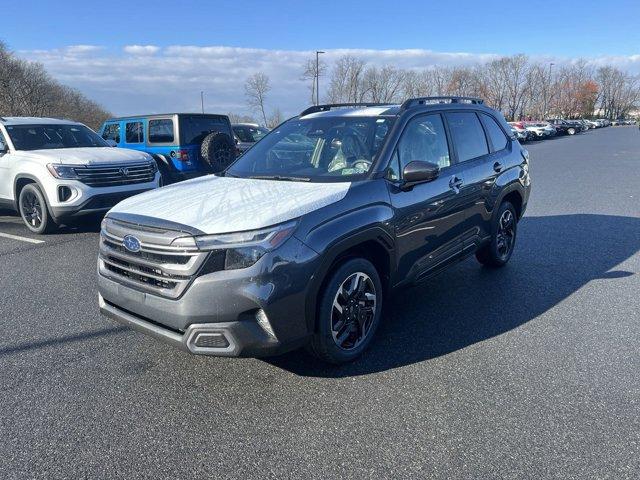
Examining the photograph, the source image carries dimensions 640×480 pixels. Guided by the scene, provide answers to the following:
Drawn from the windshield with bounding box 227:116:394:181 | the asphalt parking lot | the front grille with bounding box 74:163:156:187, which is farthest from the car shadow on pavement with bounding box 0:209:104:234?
the windshield with bounding box 227:116:394:181

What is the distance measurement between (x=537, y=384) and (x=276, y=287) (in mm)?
1837

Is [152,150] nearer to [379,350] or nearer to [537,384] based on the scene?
[379,350]

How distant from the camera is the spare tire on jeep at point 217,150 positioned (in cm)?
1035

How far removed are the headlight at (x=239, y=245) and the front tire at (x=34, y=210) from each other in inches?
228

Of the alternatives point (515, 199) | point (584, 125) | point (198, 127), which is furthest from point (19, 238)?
point (584, 125)

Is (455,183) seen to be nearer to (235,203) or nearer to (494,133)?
(494,133)

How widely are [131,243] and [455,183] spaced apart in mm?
2746

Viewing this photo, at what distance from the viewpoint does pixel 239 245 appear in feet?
9.40

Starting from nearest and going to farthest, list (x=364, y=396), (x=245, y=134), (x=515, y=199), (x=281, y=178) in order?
(x=364, y=396) → (x=281, y=178) → (x=515, y=199) → (x=245, y=134)

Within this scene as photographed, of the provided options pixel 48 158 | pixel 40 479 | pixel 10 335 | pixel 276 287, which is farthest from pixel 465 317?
pixel 48 158

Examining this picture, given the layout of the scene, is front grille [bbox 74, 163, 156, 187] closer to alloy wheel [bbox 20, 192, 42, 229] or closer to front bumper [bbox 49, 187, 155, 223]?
front bumper [bbox 49, 187, 155, 223]

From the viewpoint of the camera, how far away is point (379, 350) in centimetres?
374

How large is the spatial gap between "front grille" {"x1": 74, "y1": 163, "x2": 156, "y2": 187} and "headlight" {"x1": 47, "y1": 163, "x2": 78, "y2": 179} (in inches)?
2.2

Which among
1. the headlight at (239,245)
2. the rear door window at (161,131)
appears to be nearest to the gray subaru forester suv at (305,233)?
the headlight at (239,245)
